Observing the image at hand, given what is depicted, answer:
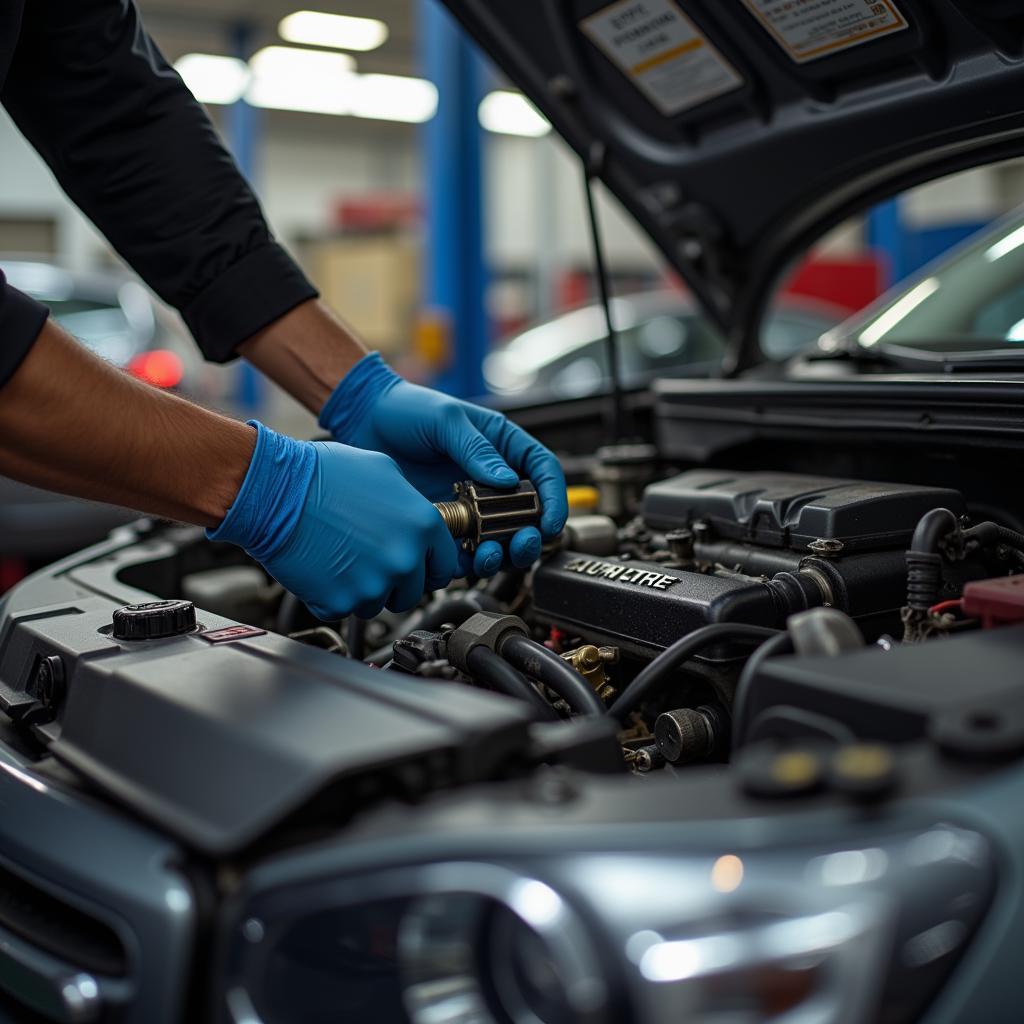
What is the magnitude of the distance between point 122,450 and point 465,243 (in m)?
3.91

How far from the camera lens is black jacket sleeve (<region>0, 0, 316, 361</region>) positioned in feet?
4.71

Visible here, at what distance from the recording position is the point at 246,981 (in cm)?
64

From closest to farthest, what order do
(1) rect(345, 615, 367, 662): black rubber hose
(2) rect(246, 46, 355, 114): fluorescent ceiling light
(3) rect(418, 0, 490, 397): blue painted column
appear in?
(1) rect(345, 615, 367, 662): black rubber hose
(3) rect(418, 0, 490, 397): blue painted column
(2) rect(246, 46, 355, 114): fluorescent ceiling light

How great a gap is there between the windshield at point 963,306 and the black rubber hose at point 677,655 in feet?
2.26

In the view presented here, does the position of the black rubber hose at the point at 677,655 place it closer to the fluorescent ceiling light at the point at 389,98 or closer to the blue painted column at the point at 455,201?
the blue painted column at the point at 455,201

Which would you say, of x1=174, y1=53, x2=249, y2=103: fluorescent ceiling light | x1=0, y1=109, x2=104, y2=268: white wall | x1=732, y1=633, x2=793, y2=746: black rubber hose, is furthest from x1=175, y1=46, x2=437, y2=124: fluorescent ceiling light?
x1=732, y1=633, x2=793, y2=746: black rubber hose

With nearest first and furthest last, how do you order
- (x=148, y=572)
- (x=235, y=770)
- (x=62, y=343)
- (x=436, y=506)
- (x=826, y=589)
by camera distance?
(x=235, y=770) → (x=62, y=343) → (x=826, y=589) → (x=436, y=506) → (x=148, y=572)

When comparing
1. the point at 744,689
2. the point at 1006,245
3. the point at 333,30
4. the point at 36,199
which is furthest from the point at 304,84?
the point at 744,689

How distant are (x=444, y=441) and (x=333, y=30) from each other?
8771 millimetres


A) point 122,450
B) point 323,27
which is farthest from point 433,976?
point 323,27

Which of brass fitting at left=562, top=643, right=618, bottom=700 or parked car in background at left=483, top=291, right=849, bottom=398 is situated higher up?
brass fitting at left=562, top=643, right=618, bottom=700

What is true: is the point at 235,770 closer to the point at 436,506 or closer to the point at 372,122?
the point at 436,506

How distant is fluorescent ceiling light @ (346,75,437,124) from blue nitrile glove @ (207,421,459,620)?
32.8 ft

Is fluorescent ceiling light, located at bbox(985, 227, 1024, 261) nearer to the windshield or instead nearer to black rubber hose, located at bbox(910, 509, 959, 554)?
the windshield
